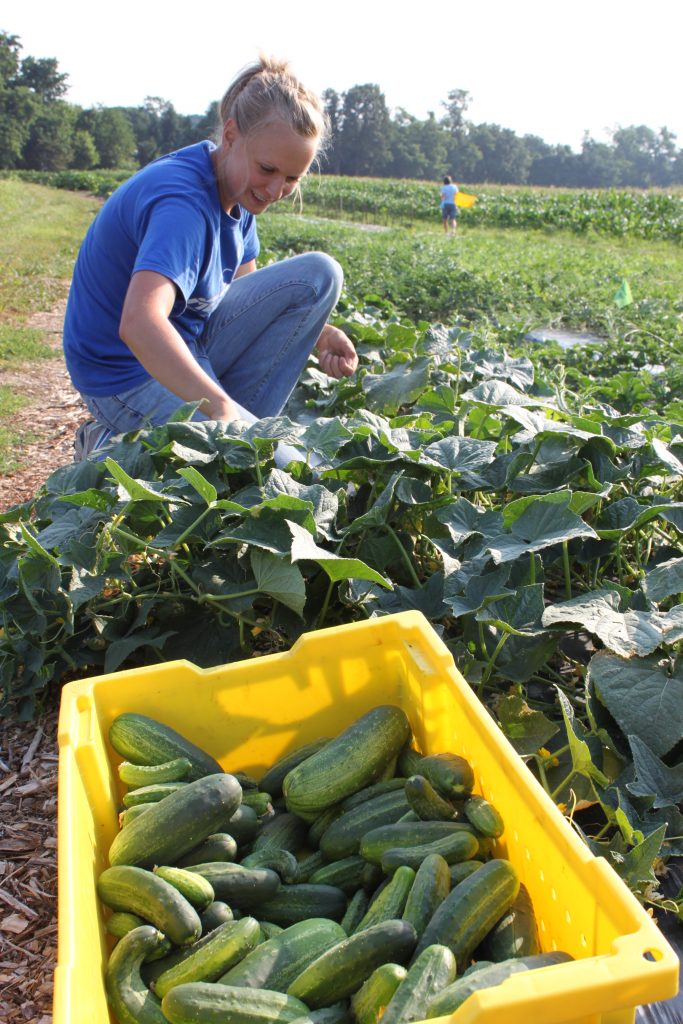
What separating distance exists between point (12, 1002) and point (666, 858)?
1316 millimetres

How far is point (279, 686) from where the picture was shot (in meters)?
1.80

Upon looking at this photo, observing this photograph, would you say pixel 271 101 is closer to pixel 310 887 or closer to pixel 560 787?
pixel 560 787

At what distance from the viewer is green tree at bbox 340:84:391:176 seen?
268 feet

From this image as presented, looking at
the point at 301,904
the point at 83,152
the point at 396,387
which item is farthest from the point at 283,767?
the point at 83,152

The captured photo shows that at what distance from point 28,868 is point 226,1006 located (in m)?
0.90

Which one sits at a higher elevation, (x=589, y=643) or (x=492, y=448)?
(x=492, y=448)

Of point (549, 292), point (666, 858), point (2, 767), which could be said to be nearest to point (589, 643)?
point (666, 858)

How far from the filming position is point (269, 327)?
3.85m

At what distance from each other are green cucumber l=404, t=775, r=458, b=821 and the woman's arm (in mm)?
1529

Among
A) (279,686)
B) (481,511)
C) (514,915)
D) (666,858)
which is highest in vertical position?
(481,511)

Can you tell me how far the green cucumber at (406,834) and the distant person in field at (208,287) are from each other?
5.06ft

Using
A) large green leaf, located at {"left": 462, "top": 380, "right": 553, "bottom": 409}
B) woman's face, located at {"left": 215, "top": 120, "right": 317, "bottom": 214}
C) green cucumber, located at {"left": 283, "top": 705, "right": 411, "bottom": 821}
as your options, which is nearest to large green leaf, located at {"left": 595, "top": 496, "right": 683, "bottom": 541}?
large green leaf, located at {"left": 462, "top": 380, "right": 553, "bottom": 409}

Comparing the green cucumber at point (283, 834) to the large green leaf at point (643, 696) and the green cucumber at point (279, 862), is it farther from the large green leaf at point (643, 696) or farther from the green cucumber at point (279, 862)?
the large green leaf at point (643, 696)

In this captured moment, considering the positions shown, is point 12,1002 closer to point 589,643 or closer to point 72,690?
point 72,690
